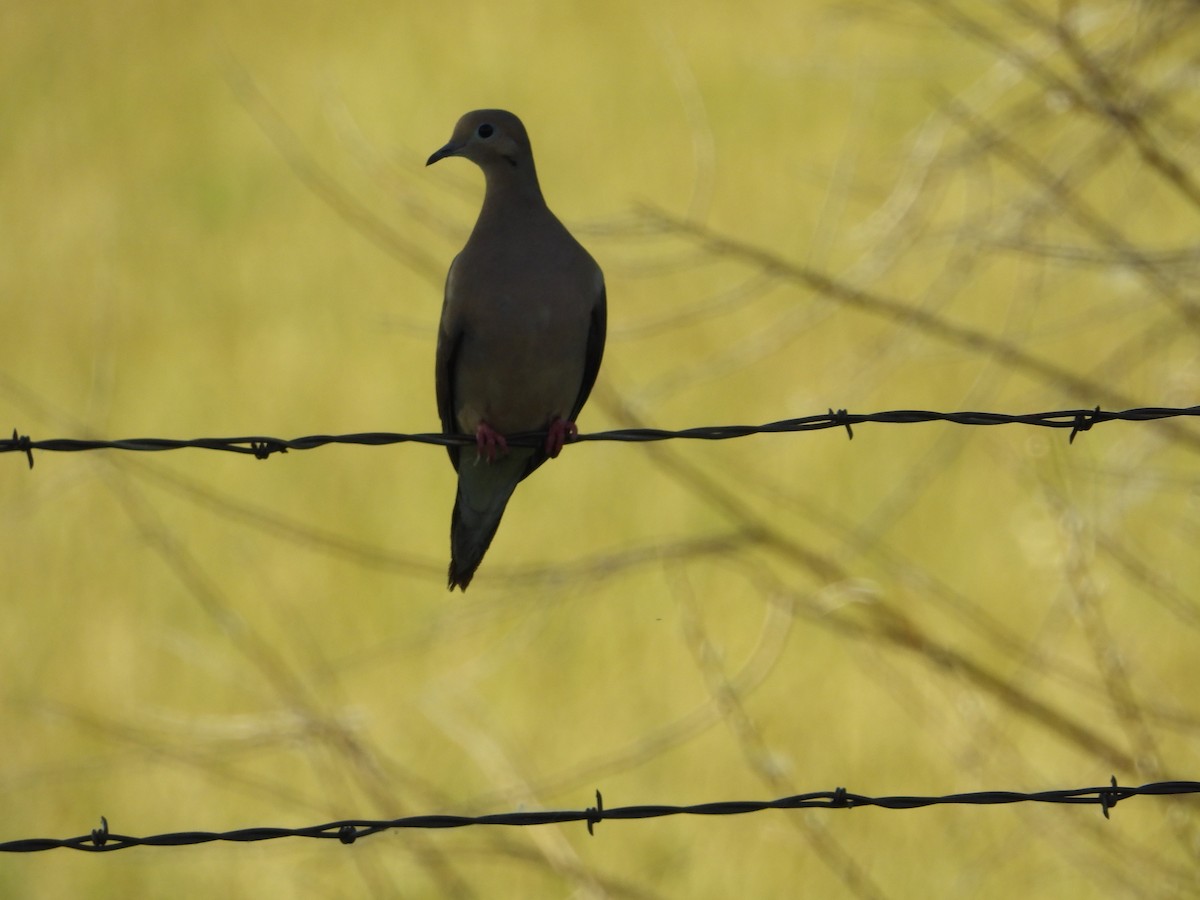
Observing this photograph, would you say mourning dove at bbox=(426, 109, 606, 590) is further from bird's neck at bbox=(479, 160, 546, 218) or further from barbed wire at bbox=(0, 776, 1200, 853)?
barbed wire at bbox=(0, 776, 1200, 853)

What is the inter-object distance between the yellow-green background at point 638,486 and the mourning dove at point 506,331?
1.12 ft

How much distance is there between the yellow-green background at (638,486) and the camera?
221 inches

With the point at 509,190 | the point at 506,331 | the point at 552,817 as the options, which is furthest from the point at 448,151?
the point at 552,817

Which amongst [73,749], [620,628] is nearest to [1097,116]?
[620,628]

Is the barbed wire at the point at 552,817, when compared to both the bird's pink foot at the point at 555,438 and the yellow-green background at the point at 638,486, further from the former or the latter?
the bird's pink foot at the point at 555,438

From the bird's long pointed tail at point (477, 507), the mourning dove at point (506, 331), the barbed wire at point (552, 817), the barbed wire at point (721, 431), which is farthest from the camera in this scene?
the bird's long pointed tail at point (477, 507)

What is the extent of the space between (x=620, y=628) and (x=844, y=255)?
14.8 feet

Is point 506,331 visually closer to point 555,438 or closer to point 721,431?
point 555,438

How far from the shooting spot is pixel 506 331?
4.88 meters

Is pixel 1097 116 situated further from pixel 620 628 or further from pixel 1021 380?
pixel 1021 380

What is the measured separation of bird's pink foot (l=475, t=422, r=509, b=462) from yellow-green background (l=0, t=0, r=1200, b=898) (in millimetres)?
422

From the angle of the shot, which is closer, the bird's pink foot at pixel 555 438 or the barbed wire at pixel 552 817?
the barbed wire at pixel 552 817

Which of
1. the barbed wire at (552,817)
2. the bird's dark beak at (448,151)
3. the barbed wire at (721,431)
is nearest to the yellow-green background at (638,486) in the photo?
the bird's dark beak at (448,151)

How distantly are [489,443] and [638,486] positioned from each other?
237 inches
